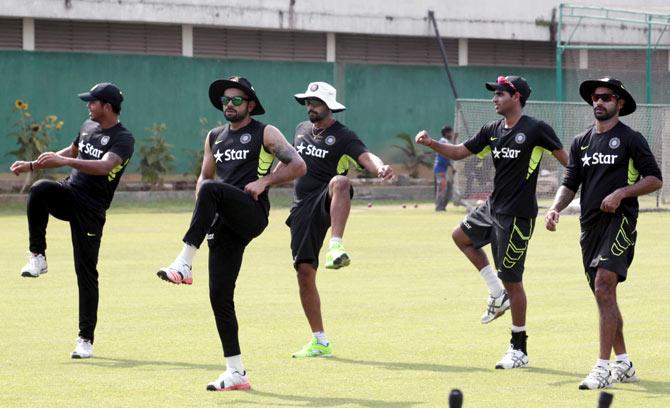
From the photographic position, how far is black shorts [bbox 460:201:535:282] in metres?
11.3

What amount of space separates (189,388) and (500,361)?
243 cm

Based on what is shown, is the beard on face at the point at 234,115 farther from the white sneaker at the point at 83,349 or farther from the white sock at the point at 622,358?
the white sock at the point at 622,358

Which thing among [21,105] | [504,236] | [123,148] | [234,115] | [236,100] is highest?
[21,105]

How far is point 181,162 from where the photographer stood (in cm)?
3700

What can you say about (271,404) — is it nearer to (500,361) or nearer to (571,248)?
(500,361)

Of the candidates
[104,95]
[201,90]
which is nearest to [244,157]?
[104,95]

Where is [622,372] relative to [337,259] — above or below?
below

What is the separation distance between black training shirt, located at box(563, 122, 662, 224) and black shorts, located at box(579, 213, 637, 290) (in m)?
0.06

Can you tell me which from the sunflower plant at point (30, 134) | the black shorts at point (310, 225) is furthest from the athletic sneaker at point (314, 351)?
the sunflower plant at point (30, 134)

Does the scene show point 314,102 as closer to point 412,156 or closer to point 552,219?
point 552,219

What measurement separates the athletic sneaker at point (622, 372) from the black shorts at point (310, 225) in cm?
275

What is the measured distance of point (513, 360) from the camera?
11047 mm

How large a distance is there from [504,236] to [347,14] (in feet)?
94.4

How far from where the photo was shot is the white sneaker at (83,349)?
1162cm
